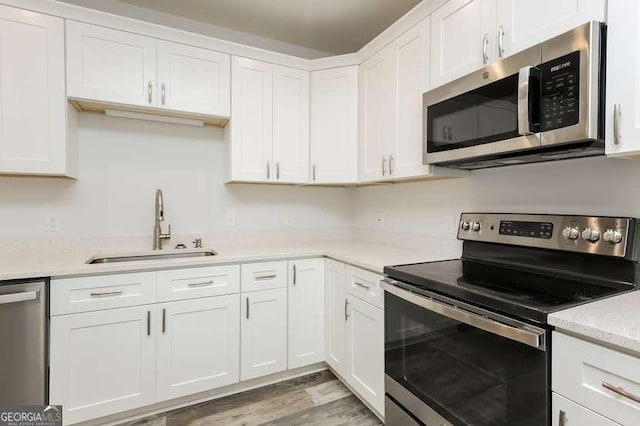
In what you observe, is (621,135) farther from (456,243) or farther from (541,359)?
(456,243)

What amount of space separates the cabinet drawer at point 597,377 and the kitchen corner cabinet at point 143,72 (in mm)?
2218

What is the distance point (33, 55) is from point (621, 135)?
8.96 ft

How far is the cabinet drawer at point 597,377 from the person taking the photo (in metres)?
0.78

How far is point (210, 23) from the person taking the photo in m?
2.59

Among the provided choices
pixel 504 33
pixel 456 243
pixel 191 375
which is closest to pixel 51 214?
pixel 191 375

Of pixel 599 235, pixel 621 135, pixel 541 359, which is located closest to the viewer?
pixel 541 359

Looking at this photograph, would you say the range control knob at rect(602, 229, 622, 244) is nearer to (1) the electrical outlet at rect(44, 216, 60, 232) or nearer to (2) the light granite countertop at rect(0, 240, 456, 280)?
(2) the light granite countertop at rect(0, 240, 456, 280)

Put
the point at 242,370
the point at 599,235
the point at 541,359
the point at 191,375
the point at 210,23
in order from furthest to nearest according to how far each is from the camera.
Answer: the point at 210,23
the point at 242,370
the point at 191,375
the point at 599,235
the point at 541,359

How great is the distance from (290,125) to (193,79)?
2.41 ft

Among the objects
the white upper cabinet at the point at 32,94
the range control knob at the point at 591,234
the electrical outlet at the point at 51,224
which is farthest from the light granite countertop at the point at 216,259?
the range control knob at the point at 591,234

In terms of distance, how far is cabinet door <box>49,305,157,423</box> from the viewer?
165cm

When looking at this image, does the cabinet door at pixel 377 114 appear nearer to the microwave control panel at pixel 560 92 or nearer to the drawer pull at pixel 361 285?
the drawer pull at pixel 361 285

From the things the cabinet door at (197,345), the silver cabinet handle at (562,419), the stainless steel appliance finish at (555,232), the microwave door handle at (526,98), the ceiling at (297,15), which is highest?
the ceiling at (297,15)

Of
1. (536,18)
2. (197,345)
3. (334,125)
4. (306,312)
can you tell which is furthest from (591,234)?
(197,345)
